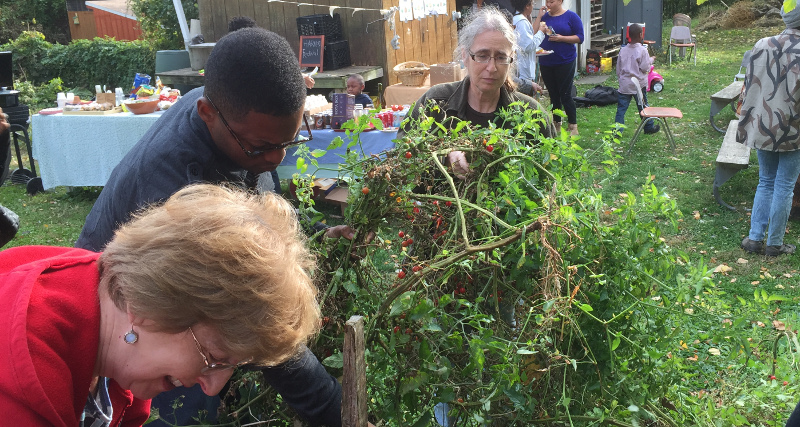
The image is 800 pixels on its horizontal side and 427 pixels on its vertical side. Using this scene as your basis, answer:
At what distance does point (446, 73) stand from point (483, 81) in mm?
4308

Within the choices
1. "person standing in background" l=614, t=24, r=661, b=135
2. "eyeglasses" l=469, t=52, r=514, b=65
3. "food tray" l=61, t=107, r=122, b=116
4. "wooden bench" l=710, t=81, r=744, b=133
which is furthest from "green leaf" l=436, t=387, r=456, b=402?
"wooden bench" l=710, t=81, r=744, b=133

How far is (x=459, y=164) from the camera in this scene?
5.90ft

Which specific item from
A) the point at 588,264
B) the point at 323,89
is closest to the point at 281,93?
the point at 588,264

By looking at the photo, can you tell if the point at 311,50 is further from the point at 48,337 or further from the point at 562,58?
the point at 48,337

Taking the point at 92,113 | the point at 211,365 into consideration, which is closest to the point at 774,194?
the point at 211,365

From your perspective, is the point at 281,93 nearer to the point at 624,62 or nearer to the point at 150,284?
the point at 150,284

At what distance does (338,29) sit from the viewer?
869 centimetres

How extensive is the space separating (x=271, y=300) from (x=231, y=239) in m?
0.13

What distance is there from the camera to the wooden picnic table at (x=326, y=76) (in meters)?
7.93

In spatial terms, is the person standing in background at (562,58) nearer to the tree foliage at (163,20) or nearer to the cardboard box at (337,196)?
the cardboard box at (337,196)

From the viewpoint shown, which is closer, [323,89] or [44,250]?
[44,250]

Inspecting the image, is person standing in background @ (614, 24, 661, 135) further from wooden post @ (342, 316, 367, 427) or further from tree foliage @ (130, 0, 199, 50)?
tree foliage @ (130, 0, 199, 50)

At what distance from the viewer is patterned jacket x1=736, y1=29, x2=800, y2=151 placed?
4.41 meters

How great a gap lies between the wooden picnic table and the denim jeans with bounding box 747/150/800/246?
486 centimetres
